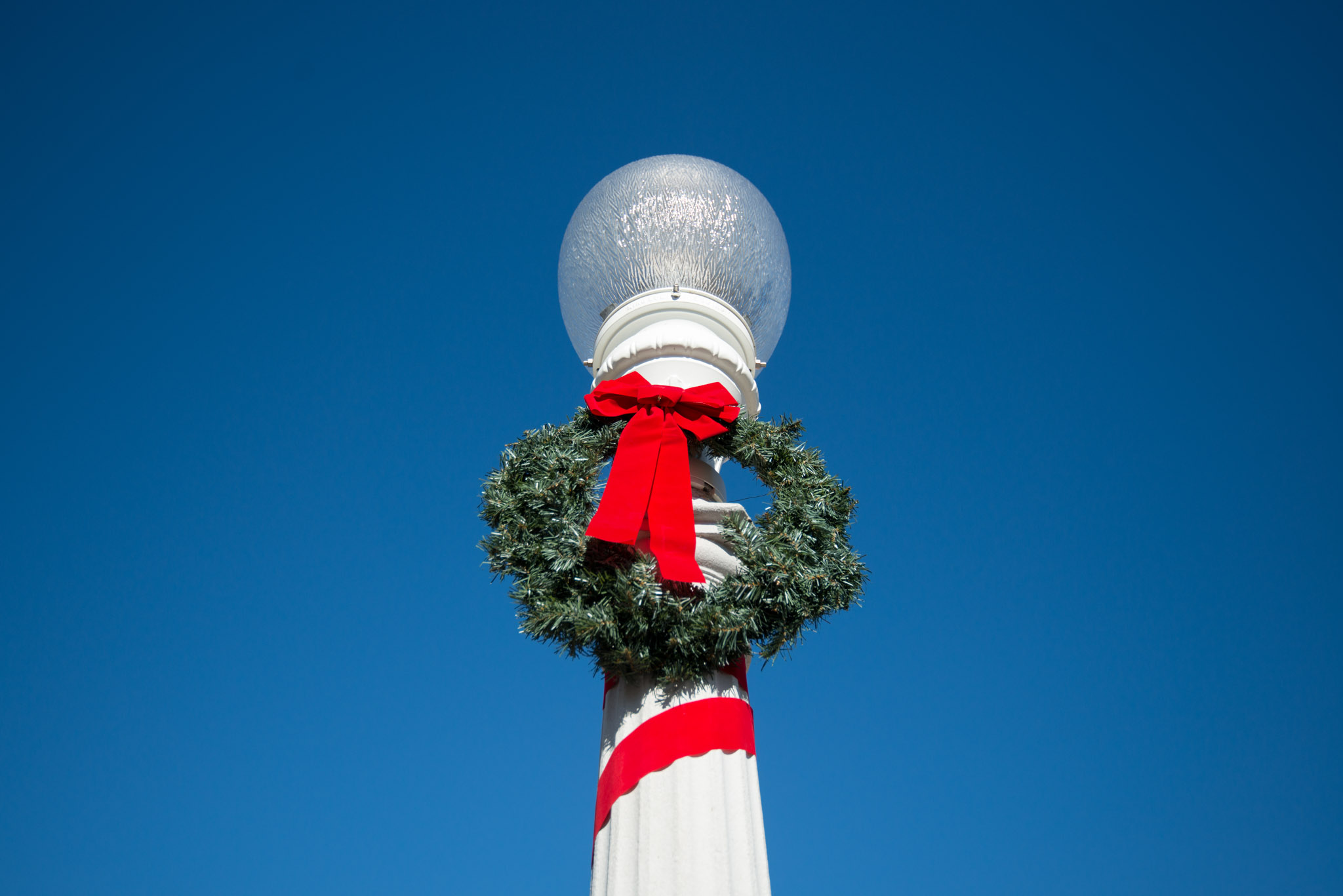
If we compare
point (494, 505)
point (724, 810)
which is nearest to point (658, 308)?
point (494, 505)

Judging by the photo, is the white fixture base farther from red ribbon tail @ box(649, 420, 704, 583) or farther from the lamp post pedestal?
the lamp post pedestal

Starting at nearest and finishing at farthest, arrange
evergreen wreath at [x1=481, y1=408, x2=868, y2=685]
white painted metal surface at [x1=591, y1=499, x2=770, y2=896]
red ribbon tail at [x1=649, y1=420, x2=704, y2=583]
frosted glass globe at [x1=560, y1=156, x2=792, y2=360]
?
white painted metal surface at [x1=591, y1=499, x2=770, y2=896] → evergreen wreath at [x1=481, y1=408, x2=868, y2=685] → red ribbon tail at [x1=649, y1=420, x2=704, y2=583] → frosted glass globe at [x1=560, y1=156, x2=792, y2=360]

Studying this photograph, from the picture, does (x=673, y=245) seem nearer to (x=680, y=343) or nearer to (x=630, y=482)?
(x=680, y=343)

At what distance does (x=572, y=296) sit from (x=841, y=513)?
236 cm

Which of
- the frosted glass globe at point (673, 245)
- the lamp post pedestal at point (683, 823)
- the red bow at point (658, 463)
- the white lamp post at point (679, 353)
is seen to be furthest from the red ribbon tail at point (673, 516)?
the frosted glass globe at point (673, 245)

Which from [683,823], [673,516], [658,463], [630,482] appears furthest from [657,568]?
[683,823]

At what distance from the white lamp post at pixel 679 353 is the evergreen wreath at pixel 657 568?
20cm

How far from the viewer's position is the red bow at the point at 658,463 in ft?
14.0

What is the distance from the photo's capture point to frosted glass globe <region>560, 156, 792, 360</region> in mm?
5523

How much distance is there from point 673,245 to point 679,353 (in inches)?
30.3

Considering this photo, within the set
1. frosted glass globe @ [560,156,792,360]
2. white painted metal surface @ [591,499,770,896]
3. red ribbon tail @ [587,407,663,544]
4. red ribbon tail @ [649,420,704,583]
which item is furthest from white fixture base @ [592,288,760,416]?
white painted metal surface @ [591,499,770,896]

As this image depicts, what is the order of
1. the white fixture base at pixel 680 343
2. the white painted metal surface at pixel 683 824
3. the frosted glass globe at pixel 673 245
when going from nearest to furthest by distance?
the white painted metal surface at pixel 683 824
the white fixture base at pixel 680 343
the frosted glass globe at pixel 673 245

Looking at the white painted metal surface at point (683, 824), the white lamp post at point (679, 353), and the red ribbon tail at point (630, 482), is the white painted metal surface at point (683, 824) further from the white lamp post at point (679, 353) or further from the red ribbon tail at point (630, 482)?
the red ribbon tail at point (630, 482)

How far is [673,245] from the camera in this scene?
5504 millimetres
